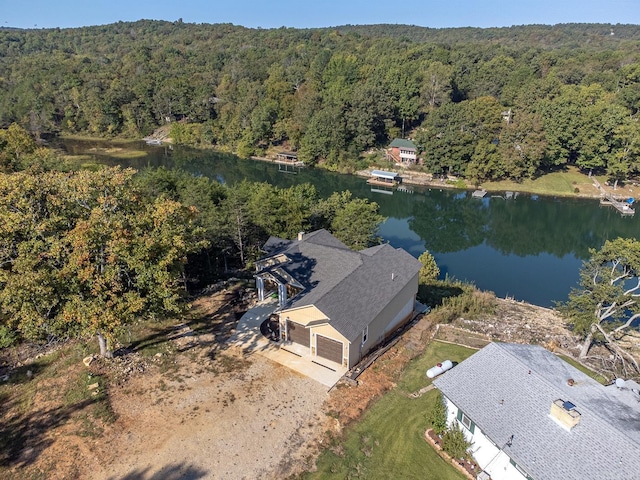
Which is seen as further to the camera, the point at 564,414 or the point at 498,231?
the point at 498,231

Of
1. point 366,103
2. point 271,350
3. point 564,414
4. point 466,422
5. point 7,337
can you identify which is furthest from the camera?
point 366,103

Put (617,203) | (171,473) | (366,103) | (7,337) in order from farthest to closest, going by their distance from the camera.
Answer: (366,103) → (617,203) → (7,337) → (171,473)

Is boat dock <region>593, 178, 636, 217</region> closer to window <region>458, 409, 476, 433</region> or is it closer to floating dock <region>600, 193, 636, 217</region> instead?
floating dock <region>600, 193, 636, 217</region>

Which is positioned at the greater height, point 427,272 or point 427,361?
point 427,361

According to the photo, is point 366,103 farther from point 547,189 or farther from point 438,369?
point 438,369

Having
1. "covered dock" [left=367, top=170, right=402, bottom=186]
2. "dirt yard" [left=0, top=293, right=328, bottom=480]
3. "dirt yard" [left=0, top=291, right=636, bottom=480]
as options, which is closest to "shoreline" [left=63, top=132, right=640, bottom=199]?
"covered dock" [left=367, top=170, right=402, bottom=186]

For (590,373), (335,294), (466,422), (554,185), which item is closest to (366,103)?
(554,185)

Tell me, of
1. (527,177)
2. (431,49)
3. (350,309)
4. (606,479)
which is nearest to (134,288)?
(350,309)

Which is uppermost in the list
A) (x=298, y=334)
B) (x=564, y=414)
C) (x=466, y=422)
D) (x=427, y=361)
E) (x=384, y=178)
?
(x=564, y=414)
